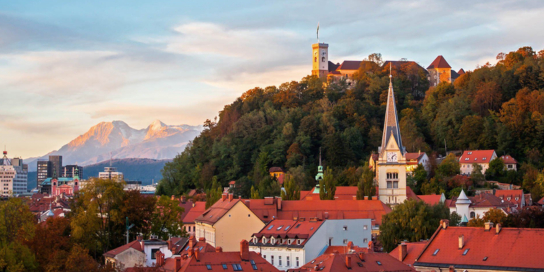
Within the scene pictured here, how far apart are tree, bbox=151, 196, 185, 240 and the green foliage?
19.1 metres

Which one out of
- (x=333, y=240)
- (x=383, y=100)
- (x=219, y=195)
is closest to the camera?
(x=333, y=240)

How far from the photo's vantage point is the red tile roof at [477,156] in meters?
115

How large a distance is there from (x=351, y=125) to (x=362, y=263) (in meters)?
81.9

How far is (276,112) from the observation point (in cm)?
13662

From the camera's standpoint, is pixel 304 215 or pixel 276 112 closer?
pixel 304 215

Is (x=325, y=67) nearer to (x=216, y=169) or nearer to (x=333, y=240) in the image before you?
(x=216, y=169)

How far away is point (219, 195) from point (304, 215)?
17.8m

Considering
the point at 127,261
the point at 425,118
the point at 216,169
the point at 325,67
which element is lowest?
the point at 127,261

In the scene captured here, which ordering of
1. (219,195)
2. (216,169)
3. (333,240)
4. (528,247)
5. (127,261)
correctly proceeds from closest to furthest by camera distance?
1. (528,247)
2. (127,261)
3. (333,240)
4. (219,195)
5. (216,169)

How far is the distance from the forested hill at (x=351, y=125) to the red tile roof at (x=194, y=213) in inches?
804

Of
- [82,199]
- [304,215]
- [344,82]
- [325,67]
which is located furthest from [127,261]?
[325,67]

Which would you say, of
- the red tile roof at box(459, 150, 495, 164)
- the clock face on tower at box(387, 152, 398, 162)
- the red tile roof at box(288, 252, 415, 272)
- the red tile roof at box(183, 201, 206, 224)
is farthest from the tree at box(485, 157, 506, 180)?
the red tile roof at box(288, 252, 415, 272)

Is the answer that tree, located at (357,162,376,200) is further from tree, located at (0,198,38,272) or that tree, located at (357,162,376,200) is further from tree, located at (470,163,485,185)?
tree, located at (0,198,38,272)

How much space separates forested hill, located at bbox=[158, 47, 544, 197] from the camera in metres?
122
